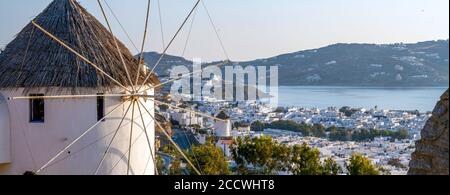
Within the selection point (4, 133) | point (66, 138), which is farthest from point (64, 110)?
point (4, 133)

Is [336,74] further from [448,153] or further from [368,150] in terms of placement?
[448,153]

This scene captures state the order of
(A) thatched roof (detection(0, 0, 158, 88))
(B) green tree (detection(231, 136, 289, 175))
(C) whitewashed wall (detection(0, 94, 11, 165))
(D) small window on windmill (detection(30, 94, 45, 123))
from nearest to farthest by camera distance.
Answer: (A) thatched roof (detection(0, 0, 158, 88))
(D) small window on windmill (detection(30, 94, 45, 123))
(C) whitewashed wall (detection(0, 94, 11, 165))
(B) green tree (detection(231, 136, 289, 175))

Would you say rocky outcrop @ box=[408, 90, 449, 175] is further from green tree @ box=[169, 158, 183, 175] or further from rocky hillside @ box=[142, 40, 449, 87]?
rocky hillside @ box=[142, 40, 449, 87]

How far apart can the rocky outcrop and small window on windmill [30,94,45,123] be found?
715 cm

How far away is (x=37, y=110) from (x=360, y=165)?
22.5ft

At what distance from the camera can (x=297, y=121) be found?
14.5 m

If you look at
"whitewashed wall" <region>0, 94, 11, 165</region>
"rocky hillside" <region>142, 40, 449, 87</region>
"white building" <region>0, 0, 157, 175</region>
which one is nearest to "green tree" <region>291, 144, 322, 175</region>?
"rocky hillside" <region>142, 40, 449, 87</region>

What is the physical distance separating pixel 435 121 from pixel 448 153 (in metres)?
0.35

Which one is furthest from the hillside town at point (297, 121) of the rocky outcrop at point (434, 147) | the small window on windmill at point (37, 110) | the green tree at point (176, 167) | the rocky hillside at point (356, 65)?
the rocky outcrop at point (434, 147)

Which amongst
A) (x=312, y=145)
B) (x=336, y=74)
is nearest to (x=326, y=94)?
Answer: (x=336, y=74)

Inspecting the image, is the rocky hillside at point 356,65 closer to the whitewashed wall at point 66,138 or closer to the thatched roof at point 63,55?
the thatched roof at point 63,55

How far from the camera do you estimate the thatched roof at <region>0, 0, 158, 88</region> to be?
9.79 m
